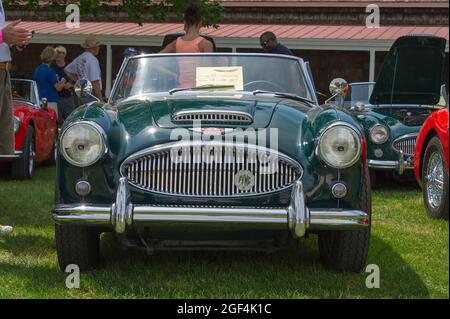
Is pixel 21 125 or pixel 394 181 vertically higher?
pixel 21 125

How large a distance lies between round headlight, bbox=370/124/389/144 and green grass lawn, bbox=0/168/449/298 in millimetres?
2319

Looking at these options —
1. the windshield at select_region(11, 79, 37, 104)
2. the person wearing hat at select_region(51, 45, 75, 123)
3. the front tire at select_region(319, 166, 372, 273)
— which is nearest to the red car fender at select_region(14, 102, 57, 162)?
the windshield at select_region(11, 79, 37, 104)

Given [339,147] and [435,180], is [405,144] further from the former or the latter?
[339,147]

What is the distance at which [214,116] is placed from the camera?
430 centimetres

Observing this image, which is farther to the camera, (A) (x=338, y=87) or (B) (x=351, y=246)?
(A) (x=338, y=87)

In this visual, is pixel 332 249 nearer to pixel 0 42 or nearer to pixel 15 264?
pixel 15 264

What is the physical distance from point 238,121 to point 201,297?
3.23 feet

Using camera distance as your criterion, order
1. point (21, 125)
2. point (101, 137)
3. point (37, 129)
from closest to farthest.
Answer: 1. point (101, 137)
2. point (21, 125)
3. point (37, 129)

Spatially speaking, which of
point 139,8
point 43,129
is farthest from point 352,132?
point 139,8

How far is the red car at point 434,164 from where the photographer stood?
618 cm

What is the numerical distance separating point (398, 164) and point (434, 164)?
1.56 metres

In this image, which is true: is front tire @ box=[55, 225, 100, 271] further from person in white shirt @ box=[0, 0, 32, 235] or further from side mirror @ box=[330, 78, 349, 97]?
side mirror @ box=[330, 78, 349, 97]

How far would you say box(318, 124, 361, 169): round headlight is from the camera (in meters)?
4.10

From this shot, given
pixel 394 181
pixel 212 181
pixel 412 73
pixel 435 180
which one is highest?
pixel 212 181
